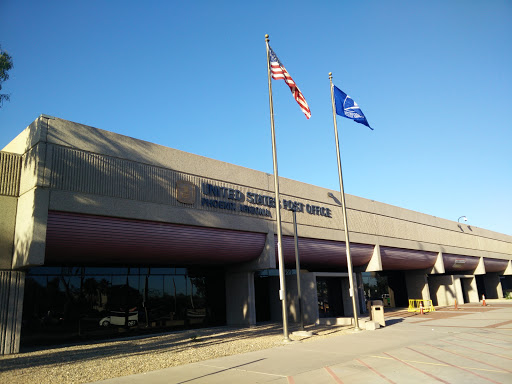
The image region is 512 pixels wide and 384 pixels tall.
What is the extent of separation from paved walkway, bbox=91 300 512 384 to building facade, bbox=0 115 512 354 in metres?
8.11

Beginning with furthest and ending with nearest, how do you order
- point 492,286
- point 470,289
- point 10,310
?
1. point 492,286
2. point 470,289
3. point 10,310

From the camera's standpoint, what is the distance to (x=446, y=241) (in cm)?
4322

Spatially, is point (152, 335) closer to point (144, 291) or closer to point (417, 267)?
point (144, 291)

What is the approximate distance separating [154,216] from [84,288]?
6543 millimetres

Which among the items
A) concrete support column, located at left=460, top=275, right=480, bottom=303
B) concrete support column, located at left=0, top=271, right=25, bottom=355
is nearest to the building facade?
concrete support column, located at left=0, top=271, right=25, bottom=355

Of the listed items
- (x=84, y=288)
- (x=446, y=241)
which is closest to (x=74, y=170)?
(x=84, y=288)

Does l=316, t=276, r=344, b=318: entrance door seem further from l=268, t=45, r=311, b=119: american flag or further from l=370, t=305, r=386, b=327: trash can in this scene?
l=268, t=45, r=311, b=119: american flag

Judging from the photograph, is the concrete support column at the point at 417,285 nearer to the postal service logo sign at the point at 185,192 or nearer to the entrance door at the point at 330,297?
the entrance door at the point at 330,297

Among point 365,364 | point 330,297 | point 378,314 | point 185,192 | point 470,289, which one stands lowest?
point 365,364

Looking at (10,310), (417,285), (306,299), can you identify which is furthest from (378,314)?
(417,285)

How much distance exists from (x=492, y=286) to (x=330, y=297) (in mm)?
35733

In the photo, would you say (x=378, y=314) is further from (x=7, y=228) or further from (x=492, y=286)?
(x=492, y=286)

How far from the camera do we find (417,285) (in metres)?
40.8

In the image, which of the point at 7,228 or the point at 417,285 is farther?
the point at 417,285
